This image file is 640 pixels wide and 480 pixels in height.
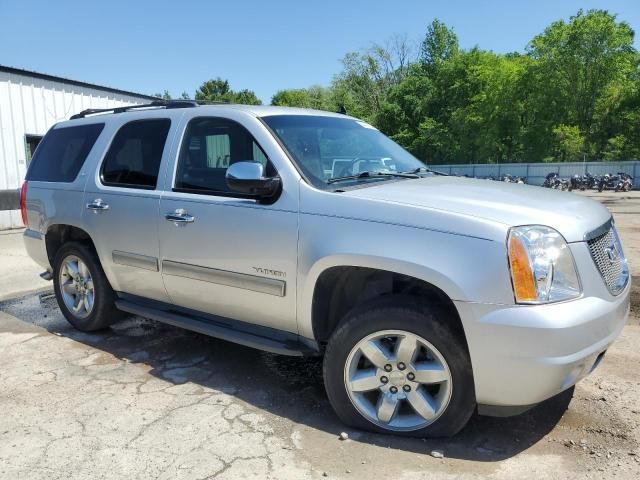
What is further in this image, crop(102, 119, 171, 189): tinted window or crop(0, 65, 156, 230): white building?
crop(0, 65, 156, 230): white building

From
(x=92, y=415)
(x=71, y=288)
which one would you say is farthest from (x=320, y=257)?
(x=71, y=288)

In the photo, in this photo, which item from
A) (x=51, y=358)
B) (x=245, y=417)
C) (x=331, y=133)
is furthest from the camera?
(x=51, y=358)

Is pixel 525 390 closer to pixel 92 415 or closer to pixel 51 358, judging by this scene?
pixel 92 415

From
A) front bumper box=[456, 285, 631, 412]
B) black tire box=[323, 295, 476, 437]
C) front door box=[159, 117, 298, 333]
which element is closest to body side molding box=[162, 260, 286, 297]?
front door box=[159, 117, 298, 333]

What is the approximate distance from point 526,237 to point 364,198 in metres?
0.90

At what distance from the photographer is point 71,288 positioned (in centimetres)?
508

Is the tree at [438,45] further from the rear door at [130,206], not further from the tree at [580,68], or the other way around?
the rear door at [130,206]

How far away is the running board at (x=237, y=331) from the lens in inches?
133

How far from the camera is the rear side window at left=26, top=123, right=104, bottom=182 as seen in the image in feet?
16.0

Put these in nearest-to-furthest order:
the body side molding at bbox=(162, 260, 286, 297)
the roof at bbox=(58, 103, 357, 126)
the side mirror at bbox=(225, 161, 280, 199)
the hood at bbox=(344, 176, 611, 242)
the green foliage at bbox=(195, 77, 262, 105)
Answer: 1. the hood at bbox=(344, 176, 611, 242)
2. the side mirror at bbox=(225, 161, 280, 199)
3. the body side molding at bbox=(162, 260, 286, 297)
4. the roof at bbox=(58, 103, 357, 126)
5. the green foliage at bbox=(195, 77, 262, 105)

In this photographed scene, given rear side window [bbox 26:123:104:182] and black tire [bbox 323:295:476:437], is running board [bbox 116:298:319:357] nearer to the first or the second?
black tire [bbox 323:295:476:437]

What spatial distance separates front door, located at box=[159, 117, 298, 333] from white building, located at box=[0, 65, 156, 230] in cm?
1065

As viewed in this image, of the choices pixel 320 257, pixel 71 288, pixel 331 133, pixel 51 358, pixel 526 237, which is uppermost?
pixel 331 133

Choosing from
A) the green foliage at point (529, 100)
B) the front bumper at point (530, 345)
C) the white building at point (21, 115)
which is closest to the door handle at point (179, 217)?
the front bumper at point (530, 345)
